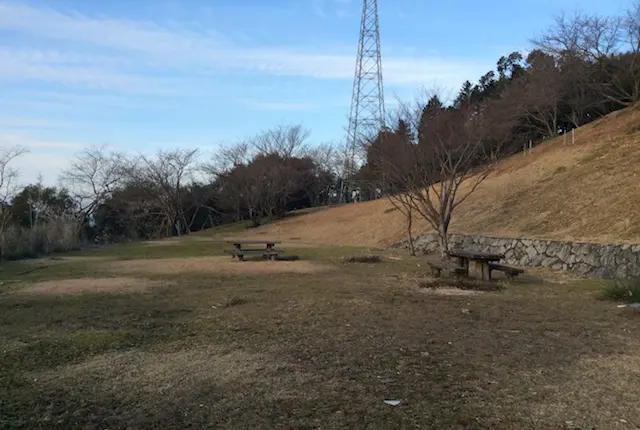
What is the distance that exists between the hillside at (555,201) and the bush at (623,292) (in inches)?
154

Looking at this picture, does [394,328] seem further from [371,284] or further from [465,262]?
[465,262]

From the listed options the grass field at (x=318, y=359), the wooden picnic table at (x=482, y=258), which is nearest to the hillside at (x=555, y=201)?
the wooden picnic table at (x=482, y=258)

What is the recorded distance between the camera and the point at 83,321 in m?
6.80

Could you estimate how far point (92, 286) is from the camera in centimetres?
1036

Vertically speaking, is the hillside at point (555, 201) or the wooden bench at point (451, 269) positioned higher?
the hillside at point (555, 201)

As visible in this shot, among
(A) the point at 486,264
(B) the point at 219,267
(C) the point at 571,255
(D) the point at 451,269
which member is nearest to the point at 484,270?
(A) the point at 486,264

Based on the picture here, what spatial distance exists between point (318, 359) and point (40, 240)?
65.6 feet

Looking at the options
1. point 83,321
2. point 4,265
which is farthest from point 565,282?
point 4,265

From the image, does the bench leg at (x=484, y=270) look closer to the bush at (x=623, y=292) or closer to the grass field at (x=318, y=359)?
the grass field at (x=318, y=359)

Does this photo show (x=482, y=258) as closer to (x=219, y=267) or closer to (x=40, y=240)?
(x=219, y=267)

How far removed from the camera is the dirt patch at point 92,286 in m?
9.71

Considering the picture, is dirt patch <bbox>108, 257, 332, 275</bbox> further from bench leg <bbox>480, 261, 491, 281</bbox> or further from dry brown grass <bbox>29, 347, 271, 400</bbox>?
dry brown grass <bbox>29, 347, 271, 400</bbox>

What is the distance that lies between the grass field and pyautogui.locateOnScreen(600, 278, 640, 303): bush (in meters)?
0.36

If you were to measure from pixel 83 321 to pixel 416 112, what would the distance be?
14.1m
